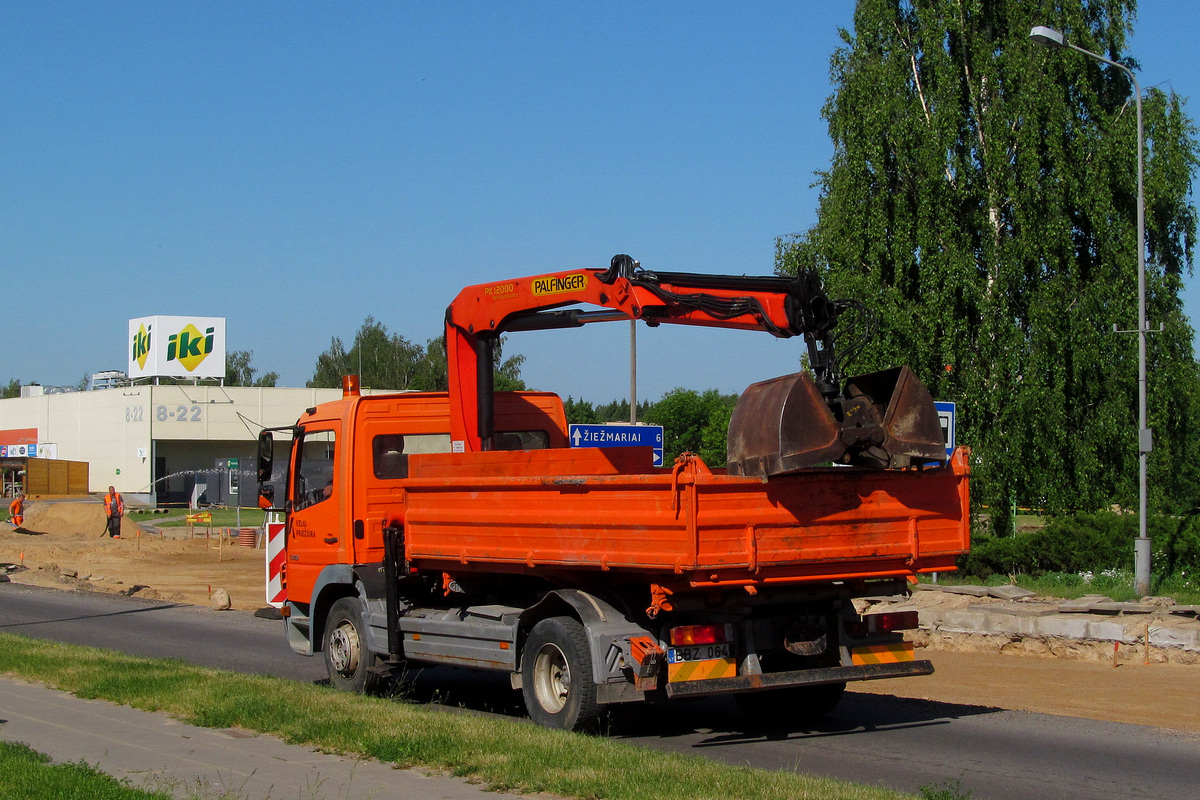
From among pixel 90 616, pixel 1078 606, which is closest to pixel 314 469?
pixel 1078 606

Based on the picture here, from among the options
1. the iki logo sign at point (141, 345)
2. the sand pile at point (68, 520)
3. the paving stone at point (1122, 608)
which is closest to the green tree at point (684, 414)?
the iki logo sign at point (141, 345)

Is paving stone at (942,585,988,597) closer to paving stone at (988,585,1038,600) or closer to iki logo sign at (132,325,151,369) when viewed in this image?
paving stone at (988,585,1038,600)

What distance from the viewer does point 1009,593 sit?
1598 cm

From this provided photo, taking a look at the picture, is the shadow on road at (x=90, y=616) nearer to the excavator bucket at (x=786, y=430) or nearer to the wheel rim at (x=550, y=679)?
the wheel rim at (x=550, y=679)

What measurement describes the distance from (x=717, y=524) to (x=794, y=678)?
139cm

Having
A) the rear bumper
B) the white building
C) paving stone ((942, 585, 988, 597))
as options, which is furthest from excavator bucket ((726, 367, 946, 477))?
the white building

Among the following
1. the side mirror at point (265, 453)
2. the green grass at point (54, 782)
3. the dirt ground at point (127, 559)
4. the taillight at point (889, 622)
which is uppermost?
the side mirror at point (265, 453)

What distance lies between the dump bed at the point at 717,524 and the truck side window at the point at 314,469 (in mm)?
2148

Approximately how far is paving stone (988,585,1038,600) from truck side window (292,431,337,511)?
9.35 meters

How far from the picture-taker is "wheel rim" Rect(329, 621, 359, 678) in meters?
11.0

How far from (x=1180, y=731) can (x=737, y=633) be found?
12.4 ft

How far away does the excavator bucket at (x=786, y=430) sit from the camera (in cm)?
780

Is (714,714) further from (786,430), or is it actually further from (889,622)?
(786,430)

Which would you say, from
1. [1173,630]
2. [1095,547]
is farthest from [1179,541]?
[1173,630]
